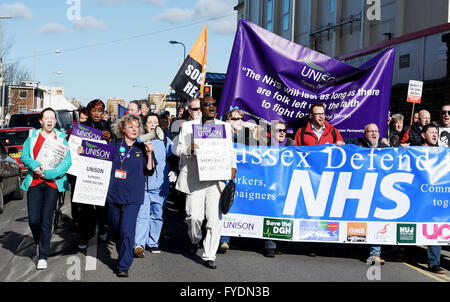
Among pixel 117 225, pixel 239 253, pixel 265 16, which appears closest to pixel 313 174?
pixel 239 253

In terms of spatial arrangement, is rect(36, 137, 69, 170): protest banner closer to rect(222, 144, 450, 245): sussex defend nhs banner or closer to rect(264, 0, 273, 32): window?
rect(222, 144, 450, 245): sussex defend nhs banner

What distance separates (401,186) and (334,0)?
2395 cm

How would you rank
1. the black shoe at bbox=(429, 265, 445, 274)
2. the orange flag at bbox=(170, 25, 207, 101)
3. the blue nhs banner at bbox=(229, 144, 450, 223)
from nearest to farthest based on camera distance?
the black shoe at bbox=(429, 265, 445, 274) → the blue nhs banner at bbox=(229, 144, 450, 223) → the orange flag at bbox=(170, 25, 207, 101)

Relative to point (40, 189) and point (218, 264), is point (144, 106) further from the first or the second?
point (218, 264)

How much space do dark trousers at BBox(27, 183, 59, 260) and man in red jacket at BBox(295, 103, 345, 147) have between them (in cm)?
349

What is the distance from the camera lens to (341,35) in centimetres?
2886

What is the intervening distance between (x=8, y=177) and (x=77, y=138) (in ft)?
17.8

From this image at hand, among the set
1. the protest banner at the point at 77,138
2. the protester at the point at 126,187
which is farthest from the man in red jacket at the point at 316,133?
the protest banner at the point at 77,138

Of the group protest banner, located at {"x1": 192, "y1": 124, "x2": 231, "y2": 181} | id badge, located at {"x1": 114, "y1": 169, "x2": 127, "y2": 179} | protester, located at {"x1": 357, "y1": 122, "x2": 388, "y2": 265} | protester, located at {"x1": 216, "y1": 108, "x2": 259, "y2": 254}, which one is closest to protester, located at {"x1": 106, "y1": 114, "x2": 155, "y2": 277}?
id badge, located at {"x1": 114, "y1": 169, "x2": 127, "y2": 179}

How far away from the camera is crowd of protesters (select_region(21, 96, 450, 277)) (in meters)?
6.38

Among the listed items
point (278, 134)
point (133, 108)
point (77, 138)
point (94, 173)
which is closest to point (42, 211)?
point (94, 173)

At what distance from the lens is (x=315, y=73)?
8.31 metres

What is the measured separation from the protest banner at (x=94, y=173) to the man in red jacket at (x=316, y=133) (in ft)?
9.15

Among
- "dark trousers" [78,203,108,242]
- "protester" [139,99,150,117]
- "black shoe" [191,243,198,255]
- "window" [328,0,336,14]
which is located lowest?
"black shoe" [191,243,198,255]
